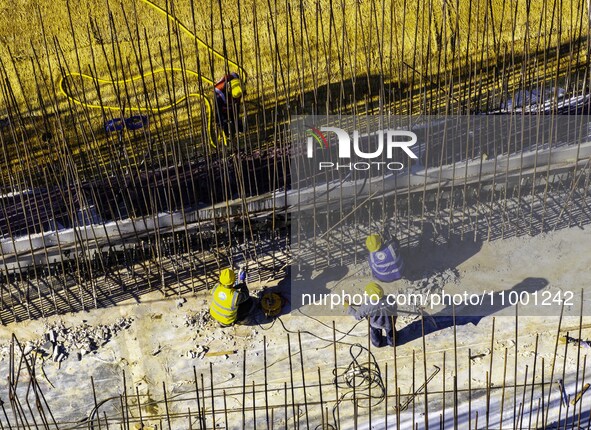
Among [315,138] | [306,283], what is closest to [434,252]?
[306,283]

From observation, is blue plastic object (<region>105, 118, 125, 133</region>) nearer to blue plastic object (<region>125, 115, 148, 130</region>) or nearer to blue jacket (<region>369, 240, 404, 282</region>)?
blue plastic object (<region>125, 115, 148, 130</region>)

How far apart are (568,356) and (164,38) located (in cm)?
626

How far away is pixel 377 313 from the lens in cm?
865

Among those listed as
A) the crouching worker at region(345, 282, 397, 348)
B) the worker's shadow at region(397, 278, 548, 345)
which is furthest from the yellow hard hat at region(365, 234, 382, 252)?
the worker's shadow at region(397, 278, 548, 345)

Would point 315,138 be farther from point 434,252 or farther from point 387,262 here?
point 434,252

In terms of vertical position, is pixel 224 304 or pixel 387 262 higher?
pixel 387 262

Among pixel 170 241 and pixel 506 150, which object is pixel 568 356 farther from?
pixel 170 241

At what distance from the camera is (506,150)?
9961mm

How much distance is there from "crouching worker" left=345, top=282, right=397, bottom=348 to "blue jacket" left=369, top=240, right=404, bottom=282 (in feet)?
1.48

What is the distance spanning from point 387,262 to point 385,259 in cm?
4

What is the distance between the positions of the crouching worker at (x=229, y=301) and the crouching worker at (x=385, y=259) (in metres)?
1.39

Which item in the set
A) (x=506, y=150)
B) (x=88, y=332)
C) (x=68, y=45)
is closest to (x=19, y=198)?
(x=88, y=332)

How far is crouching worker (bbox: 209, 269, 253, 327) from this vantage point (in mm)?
8695

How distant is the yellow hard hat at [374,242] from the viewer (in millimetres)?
9023
